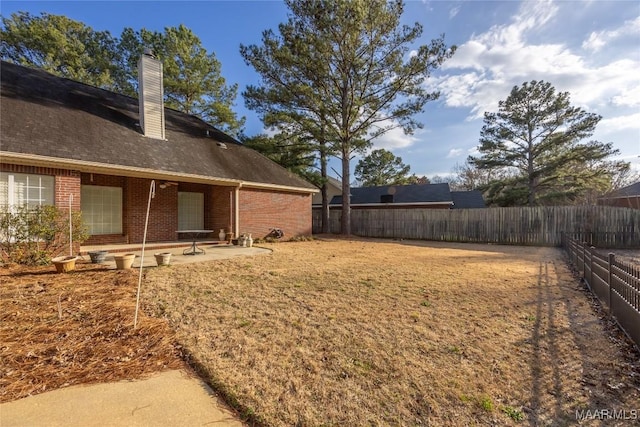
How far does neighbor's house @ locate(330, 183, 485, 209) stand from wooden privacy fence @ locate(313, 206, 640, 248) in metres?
6.59

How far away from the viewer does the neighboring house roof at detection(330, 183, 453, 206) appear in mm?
23117

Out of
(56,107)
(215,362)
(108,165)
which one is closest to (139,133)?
(56,107)

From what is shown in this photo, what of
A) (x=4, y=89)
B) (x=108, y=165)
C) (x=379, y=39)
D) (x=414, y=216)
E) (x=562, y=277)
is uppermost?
(x=379, y=39)

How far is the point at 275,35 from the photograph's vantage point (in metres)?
14.9

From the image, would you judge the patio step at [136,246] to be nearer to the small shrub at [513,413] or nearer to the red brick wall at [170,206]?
the red brick wall at [170,206]

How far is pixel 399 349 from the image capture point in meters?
3.15

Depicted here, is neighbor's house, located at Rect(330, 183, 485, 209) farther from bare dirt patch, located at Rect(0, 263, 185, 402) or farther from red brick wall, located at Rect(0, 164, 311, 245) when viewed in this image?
bare dirt patch, located at Rect(0, 263, 185, 402)

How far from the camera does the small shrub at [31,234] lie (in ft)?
20.7

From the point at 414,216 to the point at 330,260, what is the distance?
394 inches

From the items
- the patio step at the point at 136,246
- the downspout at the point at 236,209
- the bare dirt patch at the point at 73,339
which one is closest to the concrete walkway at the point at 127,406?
the bare dirt patch at the point at 73,339

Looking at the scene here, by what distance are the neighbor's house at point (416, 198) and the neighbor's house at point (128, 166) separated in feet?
38.2

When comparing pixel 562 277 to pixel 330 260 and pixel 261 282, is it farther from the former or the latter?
pixel 261 282

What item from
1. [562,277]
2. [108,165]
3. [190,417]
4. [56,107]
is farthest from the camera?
[56,107]

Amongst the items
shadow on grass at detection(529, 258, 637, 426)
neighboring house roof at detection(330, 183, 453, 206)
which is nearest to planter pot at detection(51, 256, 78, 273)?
shadow on grass at detection(529, 258, 637, 426)
